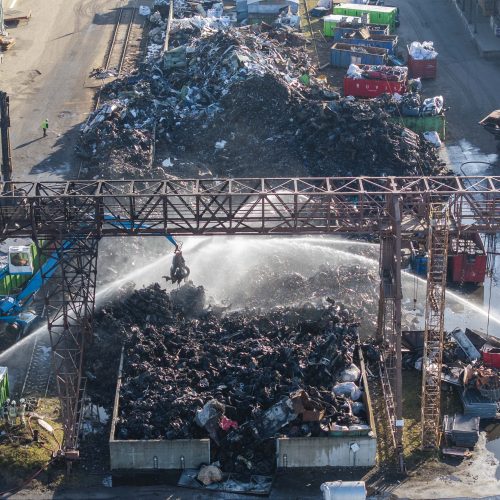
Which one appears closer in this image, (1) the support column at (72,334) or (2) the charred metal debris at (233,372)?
(2) the charred metal debris at (233,372)

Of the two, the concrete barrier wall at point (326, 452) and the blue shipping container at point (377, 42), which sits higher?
the blue shipping container at point (377, 42)

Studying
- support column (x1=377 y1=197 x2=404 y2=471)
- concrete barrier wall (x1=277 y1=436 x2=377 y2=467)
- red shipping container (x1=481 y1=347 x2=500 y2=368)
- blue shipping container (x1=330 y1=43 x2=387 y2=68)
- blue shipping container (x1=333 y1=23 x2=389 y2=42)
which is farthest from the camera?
blue shipping container (x1=333 y1=23 x2=389 y2=42)

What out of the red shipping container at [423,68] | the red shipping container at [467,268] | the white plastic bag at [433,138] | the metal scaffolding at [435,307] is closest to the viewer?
the metal scaffolding at [435,307]

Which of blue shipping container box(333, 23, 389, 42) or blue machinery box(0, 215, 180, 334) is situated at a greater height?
blue shipping container box(333, 23, 389, 42)

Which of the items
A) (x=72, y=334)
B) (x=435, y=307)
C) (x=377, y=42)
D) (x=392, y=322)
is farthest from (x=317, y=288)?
(x=377, y=42)

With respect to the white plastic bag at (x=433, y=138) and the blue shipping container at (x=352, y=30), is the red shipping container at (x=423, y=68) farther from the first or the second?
the white plastic bag at (x=433, y=138)

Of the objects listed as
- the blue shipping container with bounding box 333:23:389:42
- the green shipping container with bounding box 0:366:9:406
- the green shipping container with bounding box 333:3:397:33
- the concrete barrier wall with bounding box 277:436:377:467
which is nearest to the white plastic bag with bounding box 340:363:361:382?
the concrete barrier wall with bounding box 277:436:377:467

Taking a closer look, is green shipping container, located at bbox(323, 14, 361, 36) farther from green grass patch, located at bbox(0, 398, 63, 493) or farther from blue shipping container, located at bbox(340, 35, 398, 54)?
green grass patch, located at bbox(0, 398, 63, 493)

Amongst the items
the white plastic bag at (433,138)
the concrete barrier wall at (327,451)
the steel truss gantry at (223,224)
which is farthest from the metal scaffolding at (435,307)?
the white plastic bag at (433,138)
